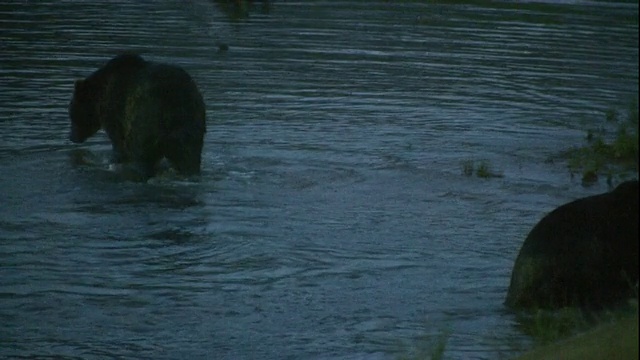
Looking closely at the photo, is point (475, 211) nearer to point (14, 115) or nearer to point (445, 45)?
point (14, 115)

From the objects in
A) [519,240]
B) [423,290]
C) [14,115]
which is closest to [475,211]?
[519,240]

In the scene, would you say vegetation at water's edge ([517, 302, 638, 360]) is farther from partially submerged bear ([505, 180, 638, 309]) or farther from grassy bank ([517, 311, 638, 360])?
partially submerged bear ([505, 180, 638, 309])

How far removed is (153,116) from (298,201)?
156cm

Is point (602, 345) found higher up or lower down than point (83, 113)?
higher up

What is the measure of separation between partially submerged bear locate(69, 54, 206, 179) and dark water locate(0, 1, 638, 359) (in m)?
0.28

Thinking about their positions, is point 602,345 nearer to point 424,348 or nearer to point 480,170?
point 424,348

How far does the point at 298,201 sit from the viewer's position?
38.1 ft

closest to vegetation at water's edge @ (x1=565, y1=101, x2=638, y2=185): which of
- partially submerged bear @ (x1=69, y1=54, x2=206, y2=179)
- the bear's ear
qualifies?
partially submerged bear @ (x1=69, y1=54, x2=206, y2=179)

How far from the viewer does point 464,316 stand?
853cm

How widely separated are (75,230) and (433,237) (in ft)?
9.35

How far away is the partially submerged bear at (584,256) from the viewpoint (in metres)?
8.09

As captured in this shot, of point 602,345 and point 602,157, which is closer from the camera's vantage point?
point 602,345

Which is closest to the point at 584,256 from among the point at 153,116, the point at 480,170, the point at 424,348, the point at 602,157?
the point at 424,348

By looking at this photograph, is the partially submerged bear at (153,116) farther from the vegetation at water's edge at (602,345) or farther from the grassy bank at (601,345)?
the grassy bank at (601,345)
